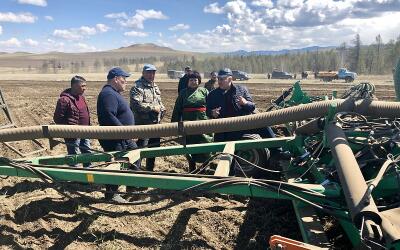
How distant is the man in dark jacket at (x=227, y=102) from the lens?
6395 mm

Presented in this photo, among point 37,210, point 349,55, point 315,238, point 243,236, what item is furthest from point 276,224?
point 349,55

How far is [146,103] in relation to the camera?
6949 mm

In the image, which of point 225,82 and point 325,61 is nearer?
point 225,82

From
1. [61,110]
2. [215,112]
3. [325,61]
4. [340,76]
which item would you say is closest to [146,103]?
[215,112]

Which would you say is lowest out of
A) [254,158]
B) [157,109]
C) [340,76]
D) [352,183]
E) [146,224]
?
[146,224]

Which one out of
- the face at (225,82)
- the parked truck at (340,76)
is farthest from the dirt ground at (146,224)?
the parked truck at (340,76)

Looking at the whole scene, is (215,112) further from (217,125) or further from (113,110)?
(217,125)

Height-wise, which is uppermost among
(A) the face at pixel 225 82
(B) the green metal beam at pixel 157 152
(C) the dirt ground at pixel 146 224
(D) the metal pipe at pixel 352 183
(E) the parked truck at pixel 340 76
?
(A) the face at pixel 225 82

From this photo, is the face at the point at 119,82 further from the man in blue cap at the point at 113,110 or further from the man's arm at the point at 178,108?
the man's arm at the point at 178,108

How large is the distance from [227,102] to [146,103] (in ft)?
4.68

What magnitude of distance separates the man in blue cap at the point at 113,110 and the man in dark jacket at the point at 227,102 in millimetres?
1344

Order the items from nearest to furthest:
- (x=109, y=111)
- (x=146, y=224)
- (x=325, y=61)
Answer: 1. (x=146, y=224)
2. (x=109, y=111)
3. (x=325, y=61)

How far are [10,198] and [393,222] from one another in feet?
17.7

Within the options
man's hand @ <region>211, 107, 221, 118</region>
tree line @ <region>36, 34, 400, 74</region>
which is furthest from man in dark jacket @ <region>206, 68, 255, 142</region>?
tree line @ <region>36, 34, 400, 74</region>
